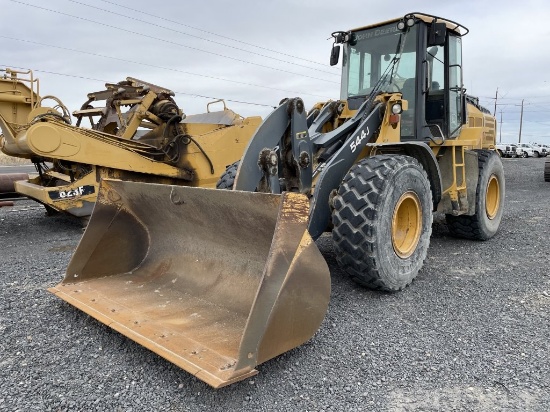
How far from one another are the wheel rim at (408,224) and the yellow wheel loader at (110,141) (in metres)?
4.43

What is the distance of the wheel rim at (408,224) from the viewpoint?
399cm

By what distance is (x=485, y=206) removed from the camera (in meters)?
5.75

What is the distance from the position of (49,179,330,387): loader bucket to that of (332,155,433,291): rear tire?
761 millimetres

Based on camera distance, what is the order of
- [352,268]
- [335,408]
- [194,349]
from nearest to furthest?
[335,408]
[194,349]
[352,268]

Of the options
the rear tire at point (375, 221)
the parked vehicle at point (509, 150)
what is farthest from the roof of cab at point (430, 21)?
the parked vehicle at point (509, 150)

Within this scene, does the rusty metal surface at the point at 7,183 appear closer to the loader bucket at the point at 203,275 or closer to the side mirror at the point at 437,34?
the loader bucket at the point at 203,275

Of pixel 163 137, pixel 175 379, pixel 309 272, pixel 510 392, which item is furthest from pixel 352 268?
pixel 163 137

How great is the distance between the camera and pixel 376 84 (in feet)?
16.4

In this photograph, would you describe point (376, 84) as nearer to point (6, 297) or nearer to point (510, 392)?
point (510, 392)

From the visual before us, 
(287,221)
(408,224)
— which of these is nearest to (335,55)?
(408,224)

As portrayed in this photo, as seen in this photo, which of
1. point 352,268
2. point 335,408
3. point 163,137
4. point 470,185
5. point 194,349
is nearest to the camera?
point 335,408

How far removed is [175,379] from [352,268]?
165 cm

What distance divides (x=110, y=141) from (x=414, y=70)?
4368mm

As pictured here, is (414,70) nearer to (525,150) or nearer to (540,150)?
(525,150)
